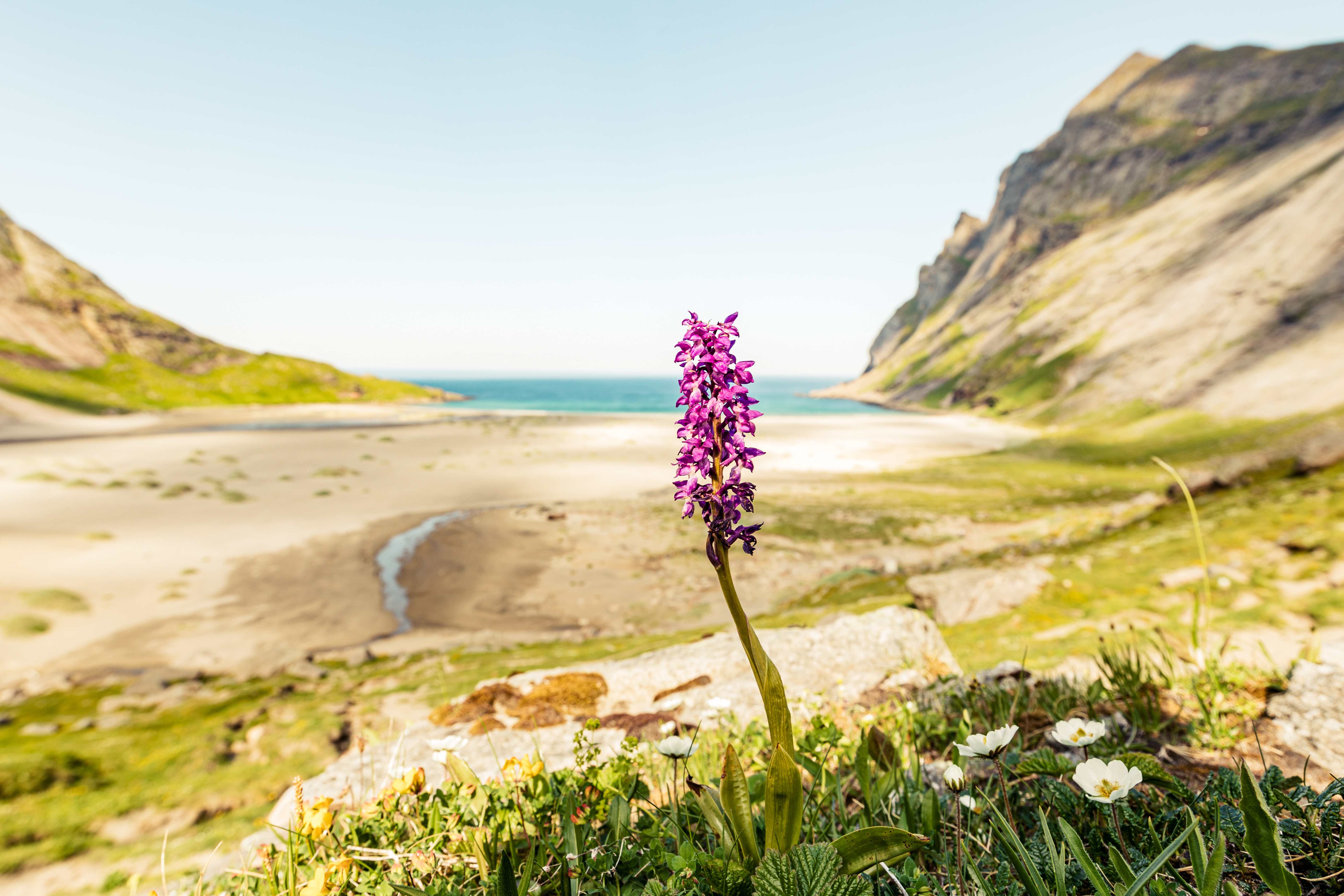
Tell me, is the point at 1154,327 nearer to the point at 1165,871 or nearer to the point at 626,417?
the point at 626,417

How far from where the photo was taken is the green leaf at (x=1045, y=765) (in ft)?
8.57

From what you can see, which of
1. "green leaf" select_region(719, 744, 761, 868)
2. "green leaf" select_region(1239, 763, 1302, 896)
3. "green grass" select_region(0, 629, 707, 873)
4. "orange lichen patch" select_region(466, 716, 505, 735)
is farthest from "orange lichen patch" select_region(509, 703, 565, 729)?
"green leaf" select_region(1239, 763, 1302, 896)

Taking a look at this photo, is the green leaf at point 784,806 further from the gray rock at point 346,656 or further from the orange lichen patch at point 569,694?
the gray rock at point 346,656

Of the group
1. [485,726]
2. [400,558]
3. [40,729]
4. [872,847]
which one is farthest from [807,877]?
[400,558]

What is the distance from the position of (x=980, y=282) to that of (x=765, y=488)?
366ft

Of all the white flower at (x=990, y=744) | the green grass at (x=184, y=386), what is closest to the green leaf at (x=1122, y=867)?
the white flower at (x=990, y=744)

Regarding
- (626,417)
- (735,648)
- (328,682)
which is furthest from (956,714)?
(626,417)

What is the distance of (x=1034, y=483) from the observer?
26281 mm

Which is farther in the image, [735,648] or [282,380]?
[282,380]

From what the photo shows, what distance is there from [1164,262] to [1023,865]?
77.3 meters

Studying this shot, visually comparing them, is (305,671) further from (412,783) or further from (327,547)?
(412,783)

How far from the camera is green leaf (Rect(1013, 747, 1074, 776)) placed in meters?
2.61

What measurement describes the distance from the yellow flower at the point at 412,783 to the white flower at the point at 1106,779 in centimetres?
285

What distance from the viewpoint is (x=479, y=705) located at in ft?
23.2
